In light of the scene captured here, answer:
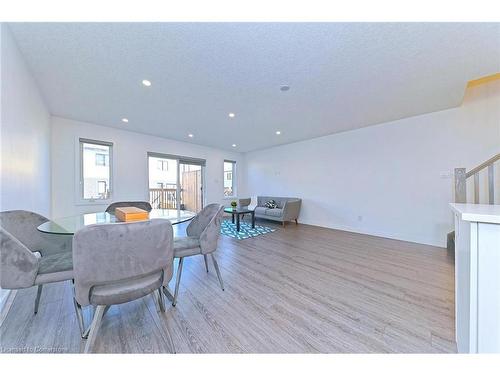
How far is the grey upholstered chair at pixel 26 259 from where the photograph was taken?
1.10 metres

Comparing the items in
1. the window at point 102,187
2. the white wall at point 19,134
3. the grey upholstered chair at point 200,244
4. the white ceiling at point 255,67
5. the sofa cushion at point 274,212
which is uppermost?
the white ceiling at point 255,67

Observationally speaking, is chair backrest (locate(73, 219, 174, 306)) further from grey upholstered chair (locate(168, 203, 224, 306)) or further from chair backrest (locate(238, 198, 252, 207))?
chair backrest (locate(238, 198, 252, 207))

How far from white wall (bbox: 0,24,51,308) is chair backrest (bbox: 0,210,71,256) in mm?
113

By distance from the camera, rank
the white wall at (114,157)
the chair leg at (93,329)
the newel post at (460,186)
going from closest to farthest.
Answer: the chair leg at (93,329) → the newel post at (460,186) → the white wall at (114,157)

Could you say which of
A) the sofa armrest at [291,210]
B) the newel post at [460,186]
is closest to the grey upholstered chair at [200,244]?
the newel post at [460,186]

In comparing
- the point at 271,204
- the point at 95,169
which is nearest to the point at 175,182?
the point at 95,169

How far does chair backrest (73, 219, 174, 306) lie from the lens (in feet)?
2.97

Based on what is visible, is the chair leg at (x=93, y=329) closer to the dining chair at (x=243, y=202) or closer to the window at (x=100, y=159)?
the window at (x=100, y=159)

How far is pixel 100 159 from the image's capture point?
412 centimetres

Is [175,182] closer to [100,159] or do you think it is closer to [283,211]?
[100,159]

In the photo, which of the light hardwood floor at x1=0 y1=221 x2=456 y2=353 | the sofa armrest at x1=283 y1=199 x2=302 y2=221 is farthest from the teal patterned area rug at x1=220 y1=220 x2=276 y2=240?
the light hardwood floor at x1=0 y1=221 x2=456 y2=353

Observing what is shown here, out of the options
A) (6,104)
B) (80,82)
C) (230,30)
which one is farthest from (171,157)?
(230,30)

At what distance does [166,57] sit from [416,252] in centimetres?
447

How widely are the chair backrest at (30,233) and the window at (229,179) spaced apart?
5.05 metres
